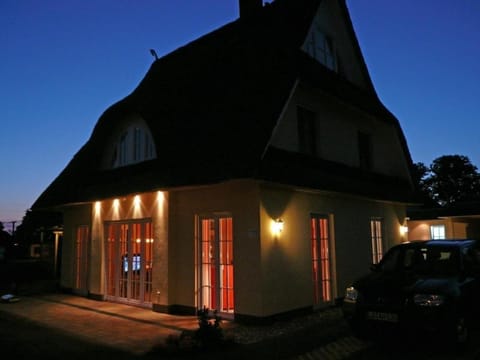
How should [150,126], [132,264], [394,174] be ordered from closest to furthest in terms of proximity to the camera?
1. [150,126]
2. [132,264]
3. [394,174]

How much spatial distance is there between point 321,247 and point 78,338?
5.83 m

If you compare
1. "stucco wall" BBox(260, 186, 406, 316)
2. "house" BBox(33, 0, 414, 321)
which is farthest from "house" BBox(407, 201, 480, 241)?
"stucco wall" BBox(260, 186, 406, 316)

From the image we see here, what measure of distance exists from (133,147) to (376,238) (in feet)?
25.8

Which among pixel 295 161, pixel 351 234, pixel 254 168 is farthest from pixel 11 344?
pixel 351 234

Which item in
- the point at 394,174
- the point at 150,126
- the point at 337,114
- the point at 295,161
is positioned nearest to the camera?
the point at 295,161

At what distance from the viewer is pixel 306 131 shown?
10273 mm

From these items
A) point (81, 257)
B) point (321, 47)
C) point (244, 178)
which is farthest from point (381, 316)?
point (81, 257)

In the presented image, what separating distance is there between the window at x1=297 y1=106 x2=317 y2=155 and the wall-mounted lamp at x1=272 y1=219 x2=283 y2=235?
7.48ft

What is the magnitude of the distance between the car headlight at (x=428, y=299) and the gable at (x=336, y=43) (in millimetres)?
7280

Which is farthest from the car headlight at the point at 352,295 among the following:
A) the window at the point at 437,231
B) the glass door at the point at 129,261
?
the window at the point at 437,231

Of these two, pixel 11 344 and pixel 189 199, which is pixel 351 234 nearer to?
pixel 189 199

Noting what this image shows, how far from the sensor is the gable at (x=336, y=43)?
37.1ft

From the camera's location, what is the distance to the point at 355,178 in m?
11.1

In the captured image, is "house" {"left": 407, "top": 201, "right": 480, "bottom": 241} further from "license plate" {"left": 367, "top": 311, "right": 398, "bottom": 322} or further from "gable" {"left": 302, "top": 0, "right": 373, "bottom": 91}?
"license plate" {"left": 367, "top": 311, "right": 398, "bottom": 322}
